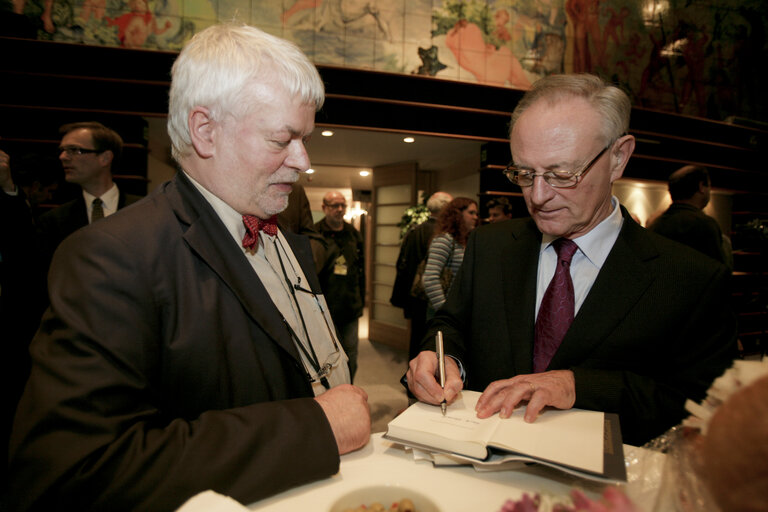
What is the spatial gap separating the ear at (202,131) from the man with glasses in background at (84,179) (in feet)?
7.46

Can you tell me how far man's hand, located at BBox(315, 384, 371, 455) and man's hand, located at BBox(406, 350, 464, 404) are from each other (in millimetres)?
228

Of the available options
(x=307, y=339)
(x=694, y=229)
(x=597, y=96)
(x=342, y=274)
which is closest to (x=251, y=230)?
(x=307, y=339)

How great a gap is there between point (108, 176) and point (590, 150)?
10.8ft

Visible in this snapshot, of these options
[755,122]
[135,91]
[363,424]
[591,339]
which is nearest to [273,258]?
[363,424]

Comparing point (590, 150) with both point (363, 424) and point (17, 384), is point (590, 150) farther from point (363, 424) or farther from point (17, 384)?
point (17, 384)

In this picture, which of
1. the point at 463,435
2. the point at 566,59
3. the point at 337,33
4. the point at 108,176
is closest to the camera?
the point at 463,435

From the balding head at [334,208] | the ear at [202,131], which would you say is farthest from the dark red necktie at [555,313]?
the balding head at [334,208]

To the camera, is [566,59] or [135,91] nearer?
[135,91]

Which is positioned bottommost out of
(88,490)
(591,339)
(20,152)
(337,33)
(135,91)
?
(88,490)

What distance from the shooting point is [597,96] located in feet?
4.52

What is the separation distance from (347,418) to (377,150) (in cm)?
631

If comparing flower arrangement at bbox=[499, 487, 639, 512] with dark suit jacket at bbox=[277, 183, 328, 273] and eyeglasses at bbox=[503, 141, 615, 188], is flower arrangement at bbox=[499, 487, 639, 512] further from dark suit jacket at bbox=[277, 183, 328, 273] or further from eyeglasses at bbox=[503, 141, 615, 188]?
dark suit jacket at bbox=[277, 183, 328, 273]

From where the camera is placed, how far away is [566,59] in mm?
5918

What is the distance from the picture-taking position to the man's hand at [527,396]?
0.97 meters
